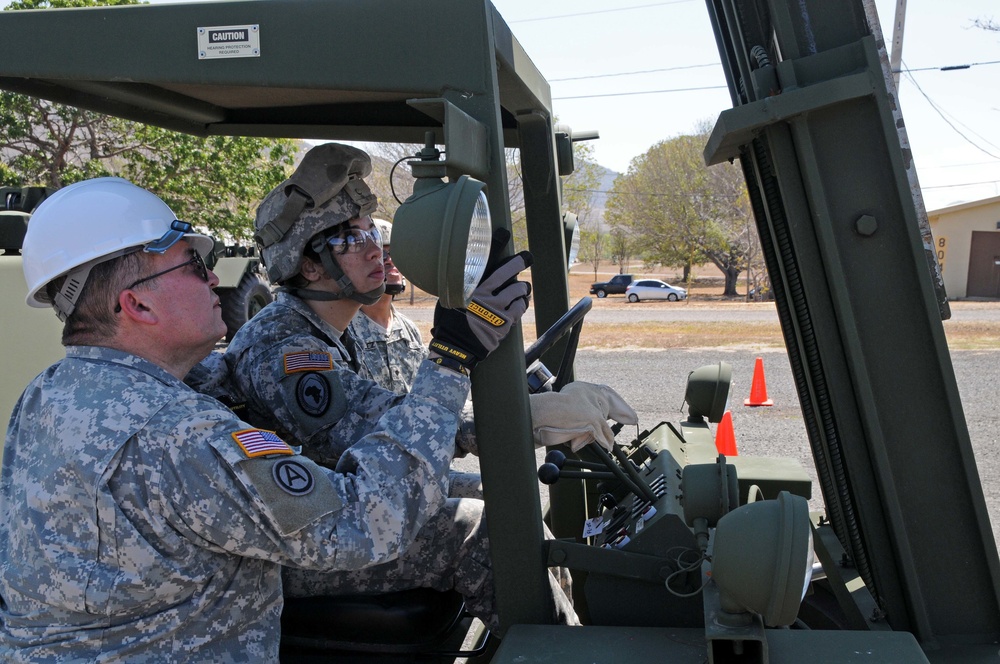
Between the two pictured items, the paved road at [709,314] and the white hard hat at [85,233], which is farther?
the paved road at [709,314]

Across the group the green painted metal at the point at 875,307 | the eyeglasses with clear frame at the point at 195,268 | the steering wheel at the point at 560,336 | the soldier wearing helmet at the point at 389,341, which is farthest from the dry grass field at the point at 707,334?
the eyeglasses with clear frame at the point at 195,268

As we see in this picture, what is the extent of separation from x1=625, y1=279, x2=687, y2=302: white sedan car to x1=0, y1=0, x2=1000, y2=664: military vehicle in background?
1354 inches

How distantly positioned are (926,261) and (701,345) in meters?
14.9

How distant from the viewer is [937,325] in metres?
1.85

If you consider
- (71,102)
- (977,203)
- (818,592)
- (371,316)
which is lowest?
(818,592)

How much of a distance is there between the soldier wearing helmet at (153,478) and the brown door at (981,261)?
3518 cm

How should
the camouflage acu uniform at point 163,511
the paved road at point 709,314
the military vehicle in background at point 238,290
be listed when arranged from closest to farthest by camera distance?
1. the camouflage acu uniform at point 163,511
2. the military vehicle in background at point 238,290
3. the paved road at point 709,314

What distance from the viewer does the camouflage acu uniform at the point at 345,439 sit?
2.34m

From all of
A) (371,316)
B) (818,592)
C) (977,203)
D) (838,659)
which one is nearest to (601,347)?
(371,316)

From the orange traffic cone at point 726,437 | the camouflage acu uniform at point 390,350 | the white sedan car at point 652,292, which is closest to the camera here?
the camouflage acu uniform at point 390,350

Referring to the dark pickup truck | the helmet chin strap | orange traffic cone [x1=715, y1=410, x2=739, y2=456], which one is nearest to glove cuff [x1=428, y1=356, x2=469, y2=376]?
the helmet chin strap

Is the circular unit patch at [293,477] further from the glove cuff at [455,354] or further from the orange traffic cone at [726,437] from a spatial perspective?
the orange traffic cone at [726,437]

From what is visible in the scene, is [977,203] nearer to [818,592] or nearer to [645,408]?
[645,408]

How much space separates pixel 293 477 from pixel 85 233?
0.63 m
